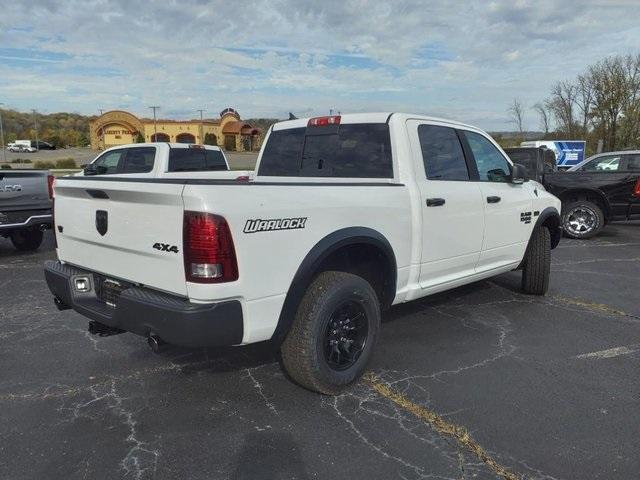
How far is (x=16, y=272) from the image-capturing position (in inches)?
281

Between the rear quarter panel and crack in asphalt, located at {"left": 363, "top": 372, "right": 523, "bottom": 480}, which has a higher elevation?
the rear quarter panel

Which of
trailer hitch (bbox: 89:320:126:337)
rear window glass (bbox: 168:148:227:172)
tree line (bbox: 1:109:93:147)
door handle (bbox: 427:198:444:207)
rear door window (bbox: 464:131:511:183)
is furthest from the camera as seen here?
tree line (bbox: 1:109:93:147)

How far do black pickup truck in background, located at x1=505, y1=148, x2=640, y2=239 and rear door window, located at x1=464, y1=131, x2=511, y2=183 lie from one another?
5.89 metres

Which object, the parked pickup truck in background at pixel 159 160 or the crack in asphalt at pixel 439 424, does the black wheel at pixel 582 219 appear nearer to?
the parked pickup truck in background at pixel 159 160

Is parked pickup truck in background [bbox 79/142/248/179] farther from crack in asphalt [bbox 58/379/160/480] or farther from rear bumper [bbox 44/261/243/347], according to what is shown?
rear bumper [bbox 44/261/243/347]

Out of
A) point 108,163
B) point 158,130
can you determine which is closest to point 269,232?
point 108,163

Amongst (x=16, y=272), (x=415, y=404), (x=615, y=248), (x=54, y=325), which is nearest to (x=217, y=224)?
(x=415, y=404)

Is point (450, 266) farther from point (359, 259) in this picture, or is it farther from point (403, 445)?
point (403, 445)

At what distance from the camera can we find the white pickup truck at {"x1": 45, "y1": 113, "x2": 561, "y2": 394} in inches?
109

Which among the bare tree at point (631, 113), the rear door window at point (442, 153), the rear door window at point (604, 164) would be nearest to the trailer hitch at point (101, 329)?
the rear door window at point (442, 153)

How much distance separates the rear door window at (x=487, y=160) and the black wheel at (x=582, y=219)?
5.98 meters

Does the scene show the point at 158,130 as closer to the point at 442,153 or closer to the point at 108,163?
the point at 108,163

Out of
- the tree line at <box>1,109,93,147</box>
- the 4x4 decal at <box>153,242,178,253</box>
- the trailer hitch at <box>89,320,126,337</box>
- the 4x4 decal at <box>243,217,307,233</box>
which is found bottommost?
the trailer hitch at <box>89,320,126,337</box>

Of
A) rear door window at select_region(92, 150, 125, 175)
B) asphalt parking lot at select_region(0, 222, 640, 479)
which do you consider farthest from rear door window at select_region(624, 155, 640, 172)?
rear door window at select_region(92, 150, 125, 175)
